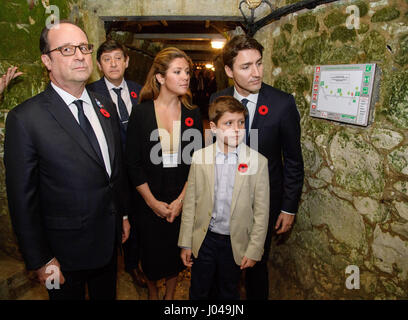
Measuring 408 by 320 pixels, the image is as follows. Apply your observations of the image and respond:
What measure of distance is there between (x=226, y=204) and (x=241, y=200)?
116 millimetres

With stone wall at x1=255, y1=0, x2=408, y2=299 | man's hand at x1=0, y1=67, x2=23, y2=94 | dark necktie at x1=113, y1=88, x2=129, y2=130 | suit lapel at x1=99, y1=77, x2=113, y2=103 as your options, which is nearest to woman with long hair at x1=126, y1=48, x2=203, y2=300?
dark necktie at x1=113, y1=88, x2=129, y2=130

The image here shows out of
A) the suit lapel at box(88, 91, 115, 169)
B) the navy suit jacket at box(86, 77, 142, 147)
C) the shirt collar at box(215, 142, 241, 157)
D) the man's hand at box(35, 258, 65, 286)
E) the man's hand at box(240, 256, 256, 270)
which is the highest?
the navy suit jacket at box(86, 77, 142, 147)

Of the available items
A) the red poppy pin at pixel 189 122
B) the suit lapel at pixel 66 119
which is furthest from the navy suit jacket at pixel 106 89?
the suit lapel at pixel 66 119

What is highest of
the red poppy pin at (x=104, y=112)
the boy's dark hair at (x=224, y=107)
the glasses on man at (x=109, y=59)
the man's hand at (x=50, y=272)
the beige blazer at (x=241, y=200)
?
the glasses on man at (x=109, y=59)

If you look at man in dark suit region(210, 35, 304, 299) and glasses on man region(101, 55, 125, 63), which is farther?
glasses on man region(101, 55, 125, 63)

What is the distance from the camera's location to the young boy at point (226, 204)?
5.52ft

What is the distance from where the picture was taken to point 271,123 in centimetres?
187

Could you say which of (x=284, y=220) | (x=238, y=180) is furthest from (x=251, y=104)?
(x=284, y=220)

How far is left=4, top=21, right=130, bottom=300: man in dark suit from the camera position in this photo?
137 centimetres

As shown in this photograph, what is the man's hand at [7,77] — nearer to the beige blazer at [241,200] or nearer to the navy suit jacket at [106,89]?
the navy suit jacket at [106,89]

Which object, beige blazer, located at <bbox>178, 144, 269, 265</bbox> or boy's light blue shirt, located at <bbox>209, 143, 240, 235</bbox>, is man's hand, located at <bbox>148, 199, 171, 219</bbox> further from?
boy's light blue shirt, located at <bbox>209, 143, 240, 235</bbox>

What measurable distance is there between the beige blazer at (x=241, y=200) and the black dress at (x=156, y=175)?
337mm

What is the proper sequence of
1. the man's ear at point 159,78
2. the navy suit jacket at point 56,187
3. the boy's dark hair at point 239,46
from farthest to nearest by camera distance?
the man's ear at point 159,78
the boy's dark hair at point 239,46
the navy suit jacket at point 56,187
